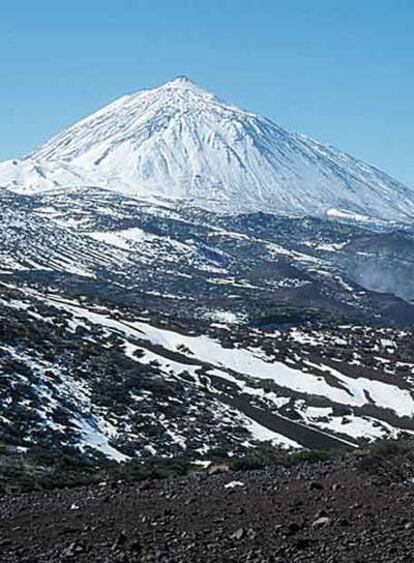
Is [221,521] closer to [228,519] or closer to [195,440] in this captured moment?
[228,519]

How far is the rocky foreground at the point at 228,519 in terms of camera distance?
1161 centimetres

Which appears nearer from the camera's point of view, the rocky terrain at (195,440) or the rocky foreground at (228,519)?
the rocky foreground at (228,519)

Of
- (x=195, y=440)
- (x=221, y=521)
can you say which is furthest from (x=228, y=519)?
(x=195, y=440)

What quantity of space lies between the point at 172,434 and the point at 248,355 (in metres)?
30.3

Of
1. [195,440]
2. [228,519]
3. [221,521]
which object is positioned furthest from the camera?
[195,440]

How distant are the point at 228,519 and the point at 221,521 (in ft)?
0.51

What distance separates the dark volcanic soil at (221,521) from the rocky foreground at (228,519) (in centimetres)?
1

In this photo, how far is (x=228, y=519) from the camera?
44.0 feet

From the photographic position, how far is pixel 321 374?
209 feet

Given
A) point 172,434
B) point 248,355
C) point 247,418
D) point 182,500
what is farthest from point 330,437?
point 182,500

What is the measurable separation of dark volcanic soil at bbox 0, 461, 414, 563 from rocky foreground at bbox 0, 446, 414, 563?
0.05ft

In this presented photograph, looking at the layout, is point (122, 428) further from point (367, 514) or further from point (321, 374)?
point (321, 374)

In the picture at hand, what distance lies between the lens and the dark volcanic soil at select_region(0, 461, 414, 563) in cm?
1159

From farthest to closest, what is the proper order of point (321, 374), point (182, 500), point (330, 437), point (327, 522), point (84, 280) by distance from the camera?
point (84, 280) < point (321, 374) < point (330, 437) < point (182, 500) < point (327, 522)
